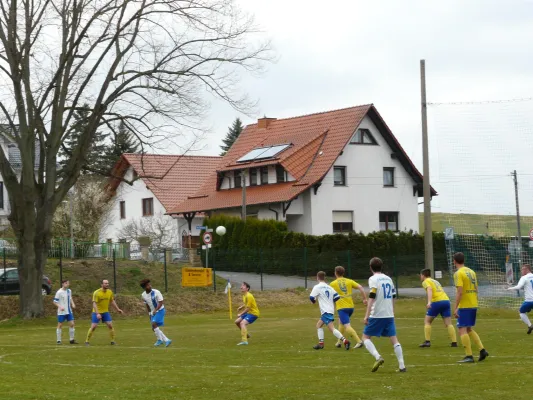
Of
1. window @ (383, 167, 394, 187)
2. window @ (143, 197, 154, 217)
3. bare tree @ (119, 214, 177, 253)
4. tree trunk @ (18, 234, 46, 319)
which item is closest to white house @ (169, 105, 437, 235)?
window @ (383, 167, 394, 187)

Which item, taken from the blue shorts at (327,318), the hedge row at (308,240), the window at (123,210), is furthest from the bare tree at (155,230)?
the blue shorts at (327,318)

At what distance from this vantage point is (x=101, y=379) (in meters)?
16.4

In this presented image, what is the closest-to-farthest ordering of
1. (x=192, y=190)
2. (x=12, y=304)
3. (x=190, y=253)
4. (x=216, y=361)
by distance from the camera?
(x=216, y=361) < (x=12, y=304) < (x=190, y=253) < (x=192, y=190)

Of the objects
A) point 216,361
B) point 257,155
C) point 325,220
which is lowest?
point 216,361

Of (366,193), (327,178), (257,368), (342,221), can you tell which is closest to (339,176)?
(327,178)

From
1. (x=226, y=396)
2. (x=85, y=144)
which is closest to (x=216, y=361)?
(x=226, y=396)

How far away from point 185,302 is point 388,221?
23.8 metres

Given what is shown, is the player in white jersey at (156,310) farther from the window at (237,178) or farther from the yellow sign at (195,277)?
the window at (237,178)

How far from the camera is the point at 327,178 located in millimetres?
60375

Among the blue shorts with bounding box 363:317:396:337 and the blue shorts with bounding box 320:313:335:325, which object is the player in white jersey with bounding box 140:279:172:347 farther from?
the blue shorts with bounding box 363:317:396:337

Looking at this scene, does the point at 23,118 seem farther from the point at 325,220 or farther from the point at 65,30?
the point at 325,220

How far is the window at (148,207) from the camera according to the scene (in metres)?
73.2

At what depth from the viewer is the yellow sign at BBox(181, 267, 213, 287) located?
146 feet

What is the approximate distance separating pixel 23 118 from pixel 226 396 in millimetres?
25652
